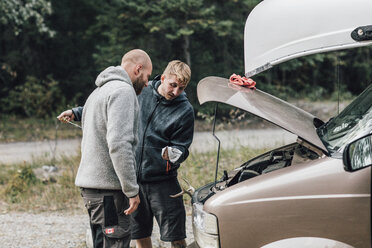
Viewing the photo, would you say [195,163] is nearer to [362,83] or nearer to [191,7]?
[191,7]

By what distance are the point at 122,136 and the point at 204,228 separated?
77cm

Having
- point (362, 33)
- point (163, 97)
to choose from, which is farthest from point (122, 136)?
point (362, 33)

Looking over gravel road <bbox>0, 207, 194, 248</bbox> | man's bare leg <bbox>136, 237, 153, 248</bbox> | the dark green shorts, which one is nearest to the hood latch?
the dark green shorts

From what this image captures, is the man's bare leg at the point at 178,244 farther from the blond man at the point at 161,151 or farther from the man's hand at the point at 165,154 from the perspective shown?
the man's hand at the point at 165,154

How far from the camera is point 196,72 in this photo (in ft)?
49.3

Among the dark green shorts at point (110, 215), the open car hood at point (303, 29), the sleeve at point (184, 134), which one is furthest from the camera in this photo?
the sleeve at point (184, 134)

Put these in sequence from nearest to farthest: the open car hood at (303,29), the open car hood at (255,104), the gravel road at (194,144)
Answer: the open car hood at (255,104)
the open car hood at (303,29)
the gravel road at (194,144)

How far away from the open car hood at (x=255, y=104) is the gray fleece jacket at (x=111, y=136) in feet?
1.62

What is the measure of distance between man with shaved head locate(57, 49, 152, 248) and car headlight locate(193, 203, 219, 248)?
1.44 ft

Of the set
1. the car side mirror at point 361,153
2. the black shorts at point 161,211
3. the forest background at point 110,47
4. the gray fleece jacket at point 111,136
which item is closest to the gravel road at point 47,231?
the black shorts at point 161,211

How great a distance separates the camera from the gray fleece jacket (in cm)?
310

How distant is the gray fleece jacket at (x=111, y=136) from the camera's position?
122 inches

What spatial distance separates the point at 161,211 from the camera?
3.97 meters

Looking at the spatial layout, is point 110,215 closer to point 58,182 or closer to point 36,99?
point 58,182
